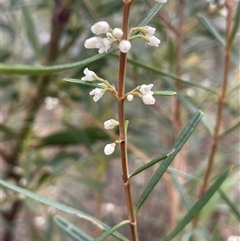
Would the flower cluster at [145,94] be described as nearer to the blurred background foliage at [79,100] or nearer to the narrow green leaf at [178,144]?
the narrow green leaf at [178,144]

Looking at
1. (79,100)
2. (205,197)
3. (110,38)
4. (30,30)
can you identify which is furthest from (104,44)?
(79,100)

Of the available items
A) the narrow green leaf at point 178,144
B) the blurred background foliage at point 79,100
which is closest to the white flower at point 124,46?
the narrow green leaf at point 178,144

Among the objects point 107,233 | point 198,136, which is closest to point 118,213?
point 198,136

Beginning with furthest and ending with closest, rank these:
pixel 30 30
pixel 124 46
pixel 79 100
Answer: pixel 79 100 → pixel 30 30 → pixel 124 46

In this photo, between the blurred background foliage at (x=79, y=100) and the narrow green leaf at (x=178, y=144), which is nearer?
the narrow green leaf at (x=178, y=144)

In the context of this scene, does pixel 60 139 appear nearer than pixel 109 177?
Yes

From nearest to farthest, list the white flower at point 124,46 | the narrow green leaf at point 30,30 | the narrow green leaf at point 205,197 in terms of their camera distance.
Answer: the white flower at point 124,46 → the narrow green leaf at point 205,197 → the narrow green leaf at point 30,30

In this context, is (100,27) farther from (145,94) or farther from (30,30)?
(30,30)

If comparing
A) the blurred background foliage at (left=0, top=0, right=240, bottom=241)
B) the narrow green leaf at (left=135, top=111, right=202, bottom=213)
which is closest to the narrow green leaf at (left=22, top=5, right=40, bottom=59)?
the blurred background foliage at (left=0, top=0, right=240, bottom=241)

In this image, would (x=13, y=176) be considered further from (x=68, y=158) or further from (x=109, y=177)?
(x=109, y=177)
